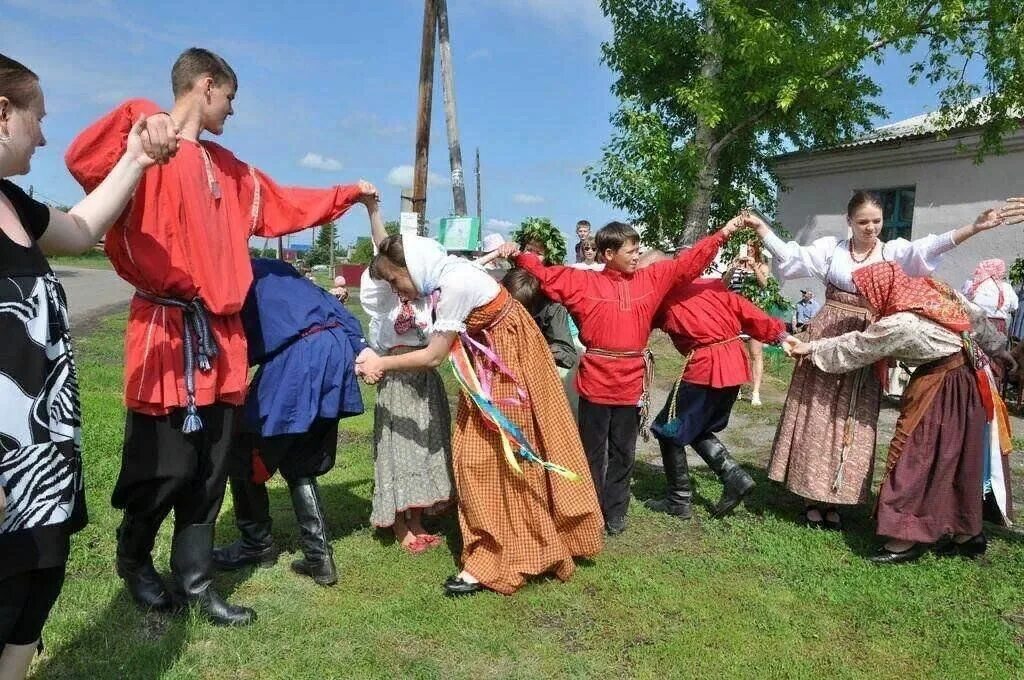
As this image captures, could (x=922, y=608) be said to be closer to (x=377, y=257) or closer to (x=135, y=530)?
(x=377, y=257)

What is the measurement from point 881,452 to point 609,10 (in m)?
9.58

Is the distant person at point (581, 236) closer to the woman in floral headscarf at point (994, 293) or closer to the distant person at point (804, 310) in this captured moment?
the woman in floral headscarf at point (994, 293)

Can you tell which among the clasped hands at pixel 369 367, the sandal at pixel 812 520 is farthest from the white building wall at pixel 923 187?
the clasped hands at pixel 369 367

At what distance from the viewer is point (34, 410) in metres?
1.69

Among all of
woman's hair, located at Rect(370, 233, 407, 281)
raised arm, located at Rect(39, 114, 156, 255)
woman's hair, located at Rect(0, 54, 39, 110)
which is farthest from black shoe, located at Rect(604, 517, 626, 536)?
woman's hair, located at Rect(0, 54, 39, 110)

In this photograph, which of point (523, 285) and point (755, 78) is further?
point (755, 78)

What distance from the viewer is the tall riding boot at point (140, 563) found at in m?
2.76

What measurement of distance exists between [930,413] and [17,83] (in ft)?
12.6

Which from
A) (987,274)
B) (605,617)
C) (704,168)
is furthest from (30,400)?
(704,168)

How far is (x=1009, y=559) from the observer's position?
3680mm

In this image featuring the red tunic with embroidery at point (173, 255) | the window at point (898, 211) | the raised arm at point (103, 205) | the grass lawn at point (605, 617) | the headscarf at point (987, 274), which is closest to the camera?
the raised arm at point (103, 205)

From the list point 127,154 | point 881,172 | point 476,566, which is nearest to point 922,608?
point 476,566

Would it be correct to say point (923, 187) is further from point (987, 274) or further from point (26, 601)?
point (26, 601)

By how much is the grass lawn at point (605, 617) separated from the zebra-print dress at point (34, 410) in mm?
1049
